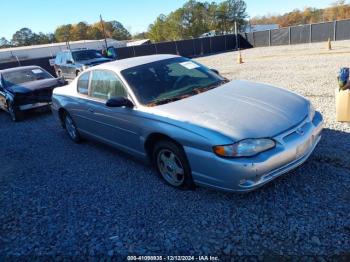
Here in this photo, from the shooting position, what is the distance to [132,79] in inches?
168

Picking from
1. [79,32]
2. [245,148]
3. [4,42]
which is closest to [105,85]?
[245,148]

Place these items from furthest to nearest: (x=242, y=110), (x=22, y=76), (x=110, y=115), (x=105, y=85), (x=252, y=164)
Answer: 1. (x=22, y=76)
2. (x=105, y=85)
3. (x=110, y=115)
4. (x=242, y=110)
5. (x=252, y=164)

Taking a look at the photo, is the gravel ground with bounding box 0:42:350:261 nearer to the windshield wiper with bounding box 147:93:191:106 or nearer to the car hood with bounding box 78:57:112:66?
the windshield wiper with bounding box 147:93:191:106

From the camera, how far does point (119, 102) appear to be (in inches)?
157

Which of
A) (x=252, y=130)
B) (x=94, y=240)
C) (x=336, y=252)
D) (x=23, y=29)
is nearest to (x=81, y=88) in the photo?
(x=94, y=240)

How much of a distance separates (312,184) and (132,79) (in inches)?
104

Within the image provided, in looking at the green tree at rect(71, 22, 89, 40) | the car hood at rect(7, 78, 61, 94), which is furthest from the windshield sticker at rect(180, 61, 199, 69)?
the green tree at rect(71, 22, 89, 40)

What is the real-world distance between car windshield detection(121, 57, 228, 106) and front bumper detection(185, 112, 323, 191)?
1.04 metres

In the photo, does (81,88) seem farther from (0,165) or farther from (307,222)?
(307,222)

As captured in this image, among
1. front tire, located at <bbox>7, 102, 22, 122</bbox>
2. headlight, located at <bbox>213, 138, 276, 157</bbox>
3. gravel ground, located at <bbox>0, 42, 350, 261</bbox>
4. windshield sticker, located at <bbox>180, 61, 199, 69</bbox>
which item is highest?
windshield sticker, located at <bbox>180, 61, 199, 69</bbox>

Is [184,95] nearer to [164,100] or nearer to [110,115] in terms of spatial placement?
[164,100]

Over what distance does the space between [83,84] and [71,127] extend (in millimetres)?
1181

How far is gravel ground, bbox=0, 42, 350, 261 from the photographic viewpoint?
111 inches

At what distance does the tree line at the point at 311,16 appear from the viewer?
64.6 m
